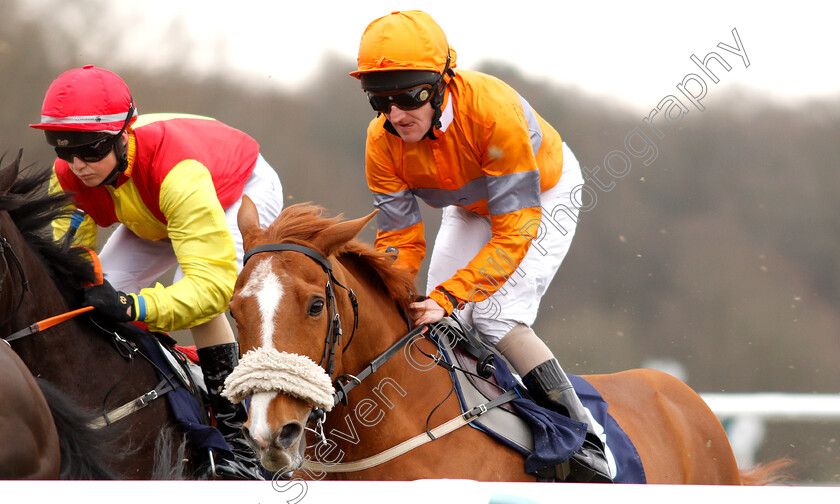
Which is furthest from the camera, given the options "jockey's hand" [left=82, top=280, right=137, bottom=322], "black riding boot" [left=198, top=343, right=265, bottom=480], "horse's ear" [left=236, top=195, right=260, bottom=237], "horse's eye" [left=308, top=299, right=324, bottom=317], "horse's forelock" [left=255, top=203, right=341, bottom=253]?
"black riding boot" [left=198, top=343, right=265, bottom=480]

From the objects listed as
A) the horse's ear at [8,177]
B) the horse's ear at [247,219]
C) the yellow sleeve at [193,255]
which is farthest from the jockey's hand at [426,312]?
the horse's ear at [8,177]

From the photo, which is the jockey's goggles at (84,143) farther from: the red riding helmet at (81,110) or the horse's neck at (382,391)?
the horse's neck at (382,391)

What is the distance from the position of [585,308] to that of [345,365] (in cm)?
706

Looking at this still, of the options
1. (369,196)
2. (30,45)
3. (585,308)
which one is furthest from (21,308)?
(30,45)

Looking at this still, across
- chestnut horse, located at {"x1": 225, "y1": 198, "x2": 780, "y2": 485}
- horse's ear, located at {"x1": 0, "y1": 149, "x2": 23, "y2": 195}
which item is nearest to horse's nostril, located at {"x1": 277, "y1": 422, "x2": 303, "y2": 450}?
chestnut horse, located at {"x1": 225, "y1": 198, "x2": 780, "y2": 485}

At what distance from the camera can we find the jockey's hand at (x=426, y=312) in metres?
2.01

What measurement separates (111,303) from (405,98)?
39.2 inches

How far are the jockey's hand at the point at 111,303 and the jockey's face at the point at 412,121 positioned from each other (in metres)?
0.90

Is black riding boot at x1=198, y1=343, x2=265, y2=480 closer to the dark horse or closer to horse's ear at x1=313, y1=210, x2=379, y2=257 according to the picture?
the dark horse

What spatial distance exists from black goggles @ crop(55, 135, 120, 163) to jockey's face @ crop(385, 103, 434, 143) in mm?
820

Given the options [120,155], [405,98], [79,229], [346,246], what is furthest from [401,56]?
[79,229]

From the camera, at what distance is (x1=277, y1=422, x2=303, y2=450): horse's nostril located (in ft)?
5.16

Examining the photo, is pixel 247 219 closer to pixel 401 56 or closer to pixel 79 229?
pixel 401 56

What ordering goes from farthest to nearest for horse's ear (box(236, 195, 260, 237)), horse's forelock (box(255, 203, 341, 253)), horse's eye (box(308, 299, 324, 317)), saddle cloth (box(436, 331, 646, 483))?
1. saddle cloth (box(436, 331, 646, 483))
2. horse's ear (box(236, 195, 260, 237))
3. horse's forelock (box(255, 203, 341, 253))
4. horse's eye (box(308, 299, 324, 317))
